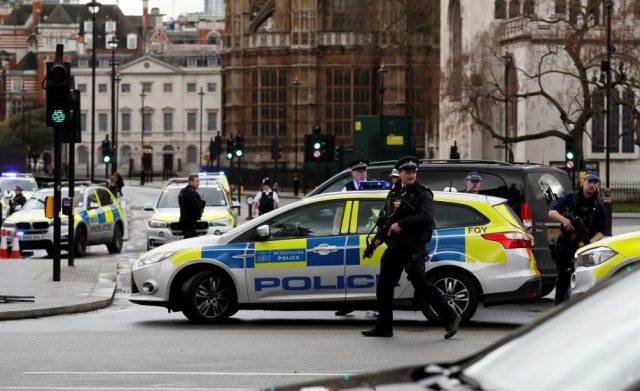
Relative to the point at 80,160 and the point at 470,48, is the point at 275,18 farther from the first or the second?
the point at 80,160

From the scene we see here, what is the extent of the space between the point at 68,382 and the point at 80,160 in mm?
155990

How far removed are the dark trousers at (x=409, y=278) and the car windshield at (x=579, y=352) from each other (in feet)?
31.5

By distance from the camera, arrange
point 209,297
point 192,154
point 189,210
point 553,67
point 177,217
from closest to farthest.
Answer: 1. point 209,297
2. point 189,210
3. point 177,217
4. point 553,67
5. point 192,154

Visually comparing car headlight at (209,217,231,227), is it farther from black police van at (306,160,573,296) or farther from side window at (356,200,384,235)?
side window at (356,200,384,235)

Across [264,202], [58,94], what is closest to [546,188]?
[58,94]

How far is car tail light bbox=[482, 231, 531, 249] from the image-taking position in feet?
52.1

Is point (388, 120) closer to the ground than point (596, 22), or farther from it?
closer to the ground

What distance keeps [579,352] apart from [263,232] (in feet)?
39.8

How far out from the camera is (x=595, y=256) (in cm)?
1458

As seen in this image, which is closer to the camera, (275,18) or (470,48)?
(470,48)

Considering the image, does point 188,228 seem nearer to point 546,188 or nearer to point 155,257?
point 546,188

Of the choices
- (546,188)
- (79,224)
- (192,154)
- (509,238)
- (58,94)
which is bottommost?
(192,154)

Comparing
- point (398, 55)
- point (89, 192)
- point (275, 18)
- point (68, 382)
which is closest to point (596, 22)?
point (398, 55)

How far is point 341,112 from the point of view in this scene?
10425cm
